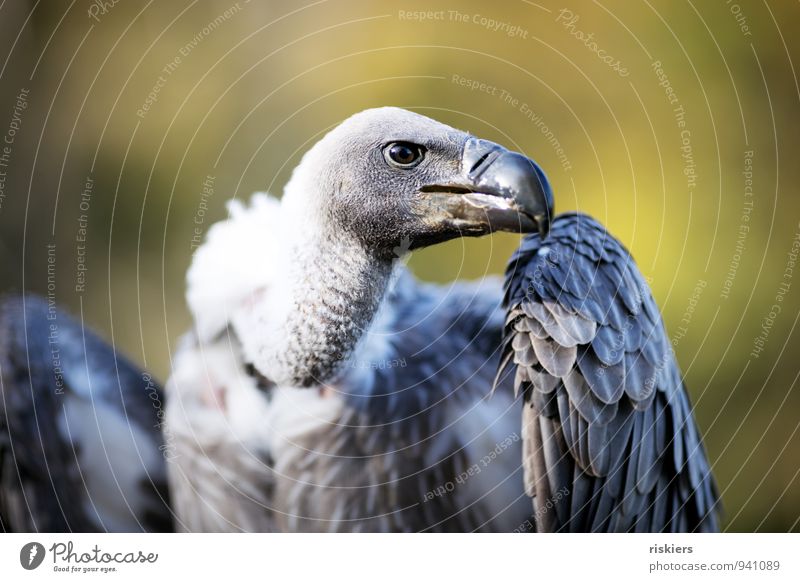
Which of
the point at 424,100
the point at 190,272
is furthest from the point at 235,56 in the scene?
the point at 190,272

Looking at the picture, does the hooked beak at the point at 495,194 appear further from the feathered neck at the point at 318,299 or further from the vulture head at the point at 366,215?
the feathered neck at the point at 318,299

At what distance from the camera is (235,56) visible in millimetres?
2281

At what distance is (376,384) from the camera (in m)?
→ 1.54

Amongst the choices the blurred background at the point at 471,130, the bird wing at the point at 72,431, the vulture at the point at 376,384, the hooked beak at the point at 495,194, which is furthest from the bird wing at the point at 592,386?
the bird wing at the point at 72,431

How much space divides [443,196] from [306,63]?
45.0 inches

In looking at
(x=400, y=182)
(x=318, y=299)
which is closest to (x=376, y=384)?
(x=318, y=299)

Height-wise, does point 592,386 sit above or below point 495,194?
below

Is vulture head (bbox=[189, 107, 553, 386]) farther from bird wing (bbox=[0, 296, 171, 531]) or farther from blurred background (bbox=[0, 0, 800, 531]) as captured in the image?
blurred background (bbox=[0, 0, 800, 531])

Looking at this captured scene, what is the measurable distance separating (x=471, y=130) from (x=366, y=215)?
1086 millimetres
